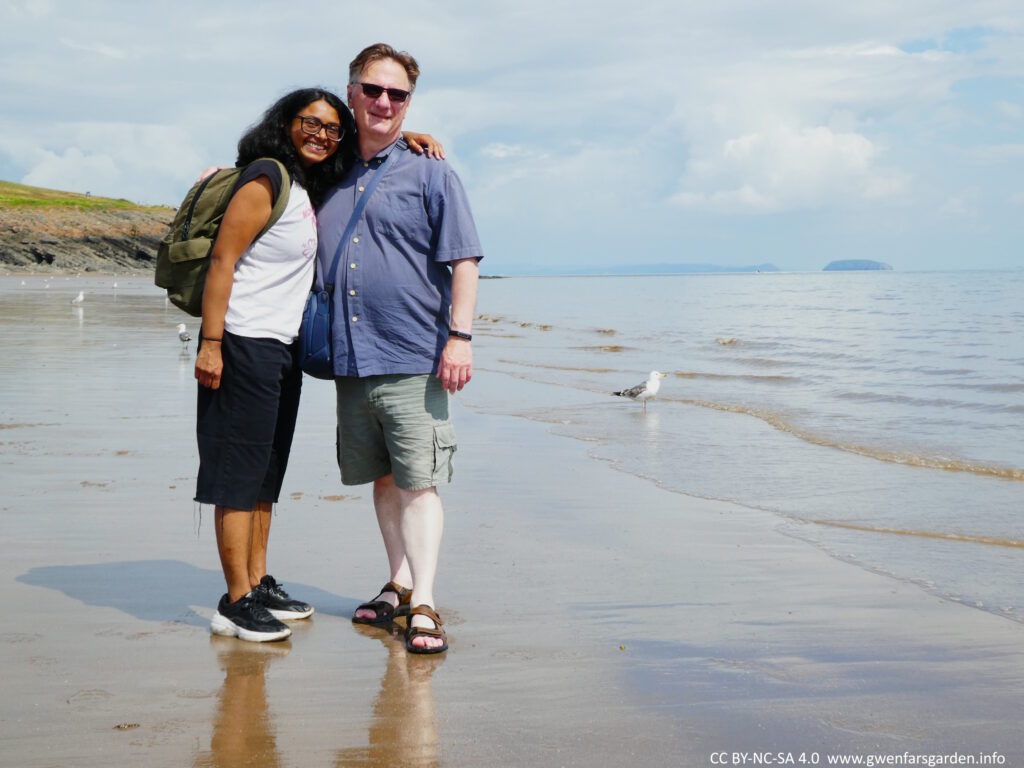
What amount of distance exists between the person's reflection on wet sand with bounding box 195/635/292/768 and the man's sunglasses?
2.07 metres

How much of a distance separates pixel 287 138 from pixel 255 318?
0.71 meters

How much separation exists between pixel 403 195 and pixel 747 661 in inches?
82.5

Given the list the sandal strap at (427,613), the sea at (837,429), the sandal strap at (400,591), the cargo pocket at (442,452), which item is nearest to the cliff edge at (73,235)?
the sea at (837,429)

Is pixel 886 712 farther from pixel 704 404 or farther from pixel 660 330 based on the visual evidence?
pixel 660 330

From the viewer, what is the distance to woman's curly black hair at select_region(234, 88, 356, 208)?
12.8ft

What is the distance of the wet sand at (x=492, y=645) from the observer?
290cm

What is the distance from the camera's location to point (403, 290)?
3848mm

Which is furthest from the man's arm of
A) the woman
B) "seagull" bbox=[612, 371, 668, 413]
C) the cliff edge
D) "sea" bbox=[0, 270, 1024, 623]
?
the cliff edge

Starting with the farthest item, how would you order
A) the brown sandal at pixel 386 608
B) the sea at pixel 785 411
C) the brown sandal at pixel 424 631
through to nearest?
the sea at pixel 785 411 < the brown sandal at pixel 386 608 < the brown sandal at pixel 424 631

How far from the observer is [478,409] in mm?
11133

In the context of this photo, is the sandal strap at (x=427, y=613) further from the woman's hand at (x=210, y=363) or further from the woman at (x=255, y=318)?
the woman's hand at (x=210, y=363)

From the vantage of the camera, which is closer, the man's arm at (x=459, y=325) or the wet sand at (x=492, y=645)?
the wet sand at (x=492, y=645)

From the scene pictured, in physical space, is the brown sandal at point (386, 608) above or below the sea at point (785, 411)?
below

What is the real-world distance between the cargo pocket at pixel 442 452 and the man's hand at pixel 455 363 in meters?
0.18
